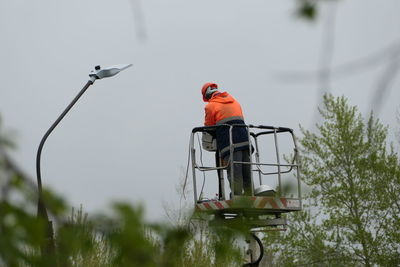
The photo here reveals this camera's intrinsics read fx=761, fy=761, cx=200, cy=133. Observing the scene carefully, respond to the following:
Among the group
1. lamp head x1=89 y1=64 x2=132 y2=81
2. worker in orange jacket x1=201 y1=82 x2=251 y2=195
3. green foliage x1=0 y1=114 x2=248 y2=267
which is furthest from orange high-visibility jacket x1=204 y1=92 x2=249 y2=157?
green foliage x1=0 y1=114 x2=248 y2=267

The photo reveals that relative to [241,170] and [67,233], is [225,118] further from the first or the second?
[67,233]

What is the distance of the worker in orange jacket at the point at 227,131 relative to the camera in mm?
8750

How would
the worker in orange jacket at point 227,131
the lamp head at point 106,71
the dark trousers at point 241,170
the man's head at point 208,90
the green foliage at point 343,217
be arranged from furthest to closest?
the green foliage at point 343,217 < the lamp head at point 106,71 < the man's head at point 208,90 < the worker in orange jacket at point 227,131 < the dark trousers at point 241,170

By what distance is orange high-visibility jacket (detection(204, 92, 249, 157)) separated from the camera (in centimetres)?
878

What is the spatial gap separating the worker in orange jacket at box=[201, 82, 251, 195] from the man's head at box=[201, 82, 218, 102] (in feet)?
0.31

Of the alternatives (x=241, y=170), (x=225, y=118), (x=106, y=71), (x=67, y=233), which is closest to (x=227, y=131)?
(x=225, y=118)

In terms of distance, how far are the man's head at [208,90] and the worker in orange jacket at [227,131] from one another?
3.7 inches

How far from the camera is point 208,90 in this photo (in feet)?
31.1

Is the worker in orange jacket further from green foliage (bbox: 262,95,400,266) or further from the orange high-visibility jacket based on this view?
green foliage (bbox: 262,95,400,266)

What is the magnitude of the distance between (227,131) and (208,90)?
3.00 feet

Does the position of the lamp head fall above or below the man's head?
above

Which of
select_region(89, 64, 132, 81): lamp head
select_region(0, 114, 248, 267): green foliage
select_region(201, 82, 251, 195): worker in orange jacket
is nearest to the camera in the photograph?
select_region(0, 114, 248, 267): green foliage

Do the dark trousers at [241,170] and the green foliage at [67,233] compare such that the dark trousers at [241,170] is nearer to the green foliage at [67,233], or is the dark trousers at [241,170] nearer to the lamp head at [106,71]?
the lamp head at [106,71]

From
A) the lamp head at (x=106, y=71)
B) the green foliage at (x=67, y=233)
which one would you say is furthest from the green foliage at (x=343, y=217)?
the green foliage at (x=67, y=233)
